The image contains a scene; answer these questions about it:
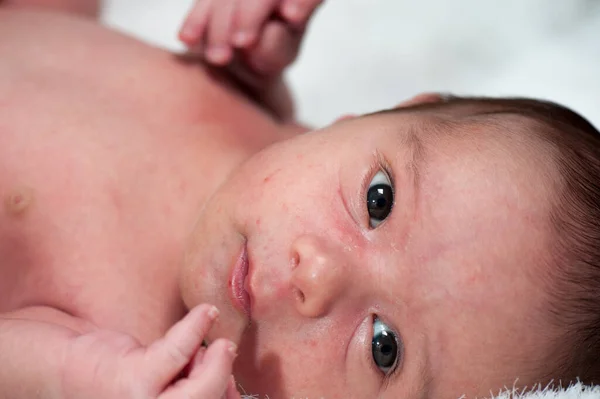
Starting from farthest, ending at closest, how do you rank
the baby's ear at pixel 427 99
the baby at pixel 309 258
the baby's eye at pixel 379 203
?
the baby's ear at pixel 427 99 < the baby's eye at pixel 379 203 < the baby at pixel 309 258

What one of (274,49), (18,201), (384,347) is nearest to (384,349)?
(384,347)

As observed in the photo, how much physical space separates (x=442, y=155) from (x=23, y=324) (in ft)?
2.72

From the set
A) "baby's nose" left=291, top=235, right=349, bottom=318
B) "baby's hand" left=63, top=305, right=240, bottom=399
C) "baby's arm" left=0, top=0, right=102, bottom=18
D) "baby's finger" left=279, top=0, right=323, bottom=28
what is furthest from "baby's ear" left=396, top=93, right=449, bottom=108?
"baby's arm" left=0, top=0, right=102, bottom=18

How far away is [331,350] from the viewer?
1.33 meters

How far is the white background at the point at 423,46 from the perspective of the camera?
7.73 ft

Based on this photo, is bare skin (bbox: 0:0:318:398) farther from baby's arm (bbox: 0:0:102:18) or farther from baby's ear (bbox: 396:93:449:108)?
baby's ear (bbox: 396:93:449:108)

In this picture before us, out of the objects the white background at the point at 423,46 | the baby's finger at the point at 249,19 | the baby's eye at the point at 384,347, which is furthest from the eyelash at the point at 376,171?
the white background at the point at 423,46

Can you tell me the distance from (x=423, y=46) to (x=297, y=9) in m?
0.71

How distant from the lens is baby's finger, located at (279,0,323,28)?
187 centimetres

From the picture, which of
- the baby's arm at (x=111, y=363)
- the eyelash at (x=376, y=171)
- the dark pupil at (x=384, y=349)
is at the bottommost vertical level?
the baby's arm at (x=111, y=363)

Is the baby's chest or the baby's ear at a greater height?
the baby's ear

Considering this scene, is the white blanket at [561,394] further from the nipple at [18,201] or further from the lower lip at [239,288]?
the nipple at [18,201]

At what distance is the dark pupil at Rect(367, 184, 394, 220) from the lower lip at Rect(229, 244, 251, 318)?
0.84 feet

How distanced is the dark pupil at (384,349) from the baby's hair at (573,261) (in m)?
0.29
